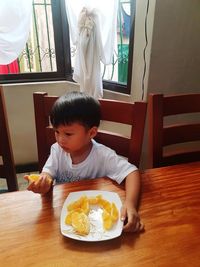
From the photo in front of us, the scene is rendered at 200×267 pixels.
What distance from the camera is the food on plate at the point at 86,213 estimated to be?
0.63 metres

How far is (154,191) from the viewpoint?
2.63 feet

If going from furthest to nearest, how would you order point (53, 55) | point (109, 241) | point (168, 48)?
point (53, 55) < point (168, 48) < point (109, 241)

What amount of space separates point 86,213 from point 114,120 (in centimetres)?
41

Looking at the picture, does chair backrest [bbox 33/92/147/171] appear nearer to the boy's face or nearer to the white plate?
the boy's face

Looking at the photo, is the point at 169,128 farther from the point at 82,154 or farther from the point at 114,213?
the point at 114,213

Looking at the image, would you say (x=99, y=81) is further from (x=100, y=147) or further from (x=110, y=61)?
(x=100, y=147)

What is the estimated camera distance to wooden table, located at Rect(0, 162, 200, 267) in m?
0.56

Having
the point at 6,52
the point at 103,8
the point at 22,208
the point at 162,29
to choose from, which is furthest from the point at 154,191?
the point at 6,52

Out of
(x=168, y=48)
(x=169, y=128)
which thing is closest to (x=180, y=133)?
(x=169, y=128)

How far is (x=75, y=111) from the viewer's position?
0.85 meters

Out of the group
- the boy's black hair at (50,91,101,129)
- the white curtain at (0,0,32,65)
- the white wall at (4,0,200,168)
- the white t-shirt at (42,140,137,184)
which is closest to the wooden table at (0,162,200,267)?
the white t-shirt at (42,140,137,184)

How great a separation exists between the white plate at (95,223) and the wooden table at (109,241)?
0.02 metres

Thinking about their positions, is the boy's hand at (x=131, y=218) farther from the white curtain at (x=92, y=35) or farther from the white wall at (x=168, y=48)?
the white curtain at (x=92, y=35)

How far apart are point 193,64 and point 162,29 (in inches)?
Answer: 13.8
